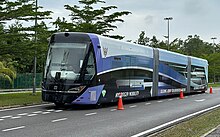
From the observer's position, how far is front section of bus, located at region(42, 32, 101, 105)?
17.2 metres

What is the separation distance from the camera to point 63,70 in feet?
57.1

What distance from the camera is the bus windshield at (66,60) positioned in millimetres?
17312

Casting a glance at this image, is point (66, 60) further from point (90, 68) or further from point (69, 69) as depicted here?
point (90, 68)

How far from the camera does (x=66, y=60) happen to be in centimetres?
1748

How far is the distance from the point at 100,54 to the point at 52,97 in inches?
119

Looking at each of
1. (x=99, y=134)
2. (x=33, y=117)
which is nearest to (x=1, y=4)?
(x=33, y=117)

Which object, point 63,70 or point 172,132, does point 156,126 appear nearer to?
point 172,132

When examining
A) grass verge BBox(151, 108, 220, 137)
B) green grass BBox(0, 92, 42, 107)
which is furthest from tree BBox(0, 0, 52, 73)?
grass verge BBox(151, 108, 220, 137)

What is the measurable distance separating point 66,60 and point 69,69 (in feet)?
1.49

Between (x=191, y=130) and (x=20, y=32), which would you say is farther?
(x=20, y=32)

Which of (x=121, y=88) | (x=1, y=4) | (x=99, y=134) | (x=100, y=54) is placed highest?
(x=1, y=4)

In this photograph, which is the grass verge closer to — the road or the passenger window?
the road

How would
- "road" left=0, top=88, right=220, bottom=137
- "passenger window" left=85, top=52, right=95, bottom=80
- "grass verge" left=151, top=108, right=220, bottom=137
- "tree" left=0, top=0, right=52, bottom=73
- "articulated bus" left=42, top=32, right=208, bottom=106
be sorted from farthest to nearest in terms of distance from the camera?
"tree" left=0, top=0, right=52, bottom=73 → "passenger window" left=85, top=52, right=95, bottom=80 → "articulated bus" left=42, top=32, right=208, bottom=106 → "road" left=0, top=88, right=220, bottom=137 → "grass verge" left=151, top=108, right=220, bottom=137

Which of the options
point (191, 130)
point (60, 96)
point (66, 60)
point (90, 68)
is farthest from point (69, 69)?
point (191, 130)
